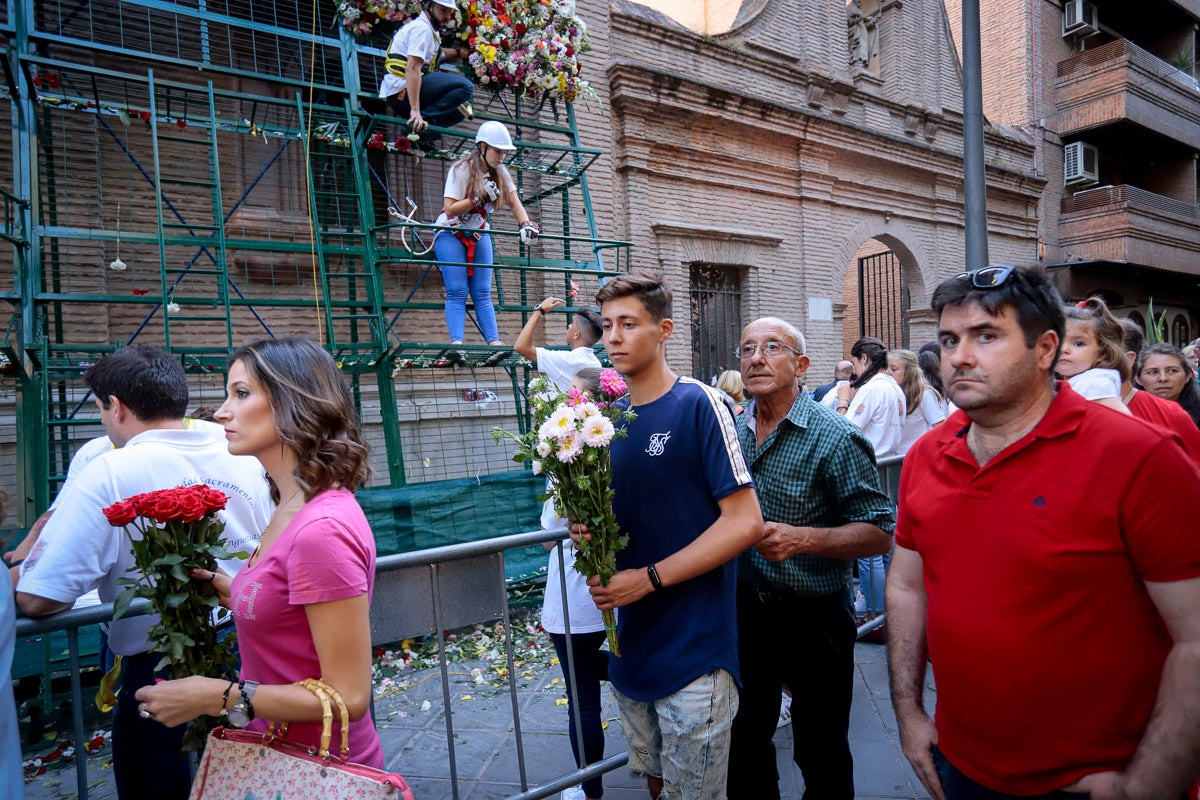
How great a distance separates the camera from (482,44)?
7.75 metres

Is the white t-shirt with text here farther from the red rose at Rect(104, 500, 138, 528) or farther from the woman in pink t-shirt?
the woman in pink t-shirt

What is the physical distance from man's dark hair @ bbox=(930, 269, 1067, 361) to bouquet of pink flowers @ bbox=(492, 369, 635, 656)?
3.12 feet

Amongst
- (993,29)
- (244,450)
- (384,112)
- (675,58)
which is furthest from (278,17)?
(993,29)

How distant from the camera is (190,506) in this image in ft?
6.21

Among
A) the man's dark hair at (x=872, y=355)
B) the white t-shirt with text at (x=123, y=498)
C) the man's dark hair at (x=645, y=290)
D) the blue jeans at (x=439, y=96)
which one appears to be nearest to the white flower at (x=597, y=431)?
the man's dark hair at (x=645, y=290)

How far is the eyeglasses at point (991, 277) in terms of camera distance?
196cm

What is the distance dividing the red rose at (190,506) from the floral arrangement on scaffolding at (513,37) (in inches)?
271

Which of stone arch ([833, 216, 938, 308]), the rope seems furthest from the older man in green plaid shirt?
stone arch ([833, 216, 938, 308])

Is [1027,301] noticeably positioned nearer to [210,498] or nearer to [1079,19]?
[210,498]

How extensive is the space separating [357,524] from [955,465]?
158 centimetres

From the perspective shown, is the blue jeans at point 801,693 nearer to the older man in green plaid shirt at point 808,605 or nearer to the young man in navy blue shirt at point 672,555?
the older man in green plaid shirt at point 808,605

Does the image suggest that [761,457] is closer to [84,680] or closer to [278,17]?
[84,680]

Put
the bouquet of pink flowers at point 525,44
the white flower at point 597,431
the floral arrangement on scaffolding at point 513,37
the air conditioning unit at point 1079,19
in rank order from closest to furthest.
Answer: the white flower at point 597,431, the floral arrangement on scaffolding at point 513,37, the bouquet of pink flowers at point 525,44, the air conditioning unit at point 1079,19

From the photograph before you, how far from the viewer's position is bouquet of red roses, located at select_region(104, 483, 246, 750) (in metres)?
1.87
